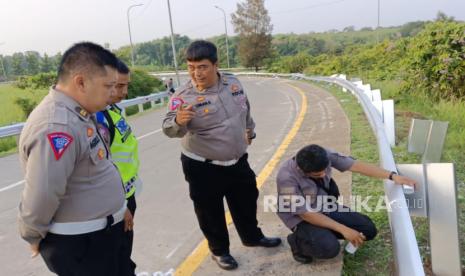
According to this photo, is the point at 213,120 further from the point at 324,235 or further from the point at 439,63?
the point at 439,63

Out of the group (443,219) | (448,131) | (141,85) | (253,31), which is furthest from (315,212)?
(253,31)

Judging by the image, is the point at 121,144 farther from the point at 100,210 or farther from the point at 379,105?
the point at 379,105

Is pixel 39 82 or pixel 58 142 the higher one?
pixel 58 142

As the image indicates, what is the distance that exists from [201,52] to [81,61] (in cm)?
119

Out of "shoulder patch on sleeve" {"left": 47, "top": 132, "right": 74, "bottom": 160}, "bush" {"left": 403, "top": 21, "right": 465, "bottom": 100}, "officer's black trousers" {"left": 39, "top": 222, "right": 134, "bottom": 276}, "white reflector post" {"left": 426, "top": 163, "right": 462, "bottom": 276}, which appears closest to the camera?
"shoulder patch on sleeve" {"left": 47, "top": 132, "right": 74, "bottom": 160}

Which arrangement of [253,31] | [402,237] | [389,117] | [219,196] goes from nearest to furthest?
[402,237] → [219,196] → [389,117] → [253,31]

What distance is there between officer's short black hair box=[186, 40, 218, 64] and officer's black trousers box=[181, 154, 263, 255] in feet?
2.58

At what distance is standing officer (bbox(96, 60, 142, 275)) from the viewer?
2.72 metres

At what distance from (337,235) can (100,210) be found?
198 cm

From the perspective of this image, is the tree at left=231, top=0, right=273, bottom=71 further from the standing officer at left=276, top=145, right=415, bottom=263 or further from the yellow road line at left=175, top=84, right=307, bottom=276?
the standing officer at left=276, top=145, right=415, bottom=263

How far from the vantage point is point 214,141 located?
10.9 feet

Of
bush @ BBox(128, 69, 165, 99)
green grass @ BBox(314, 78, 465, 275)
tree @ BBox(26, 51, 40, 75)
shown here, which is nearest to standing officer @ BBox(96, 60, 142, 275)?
green grass @ BBox(314, 78, 465, 275)

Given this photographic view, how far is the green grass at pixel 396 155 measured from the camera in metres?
3.38

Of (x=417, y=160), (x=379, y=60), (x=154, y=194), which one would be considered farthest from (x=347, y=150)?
(x=379, y=60)
